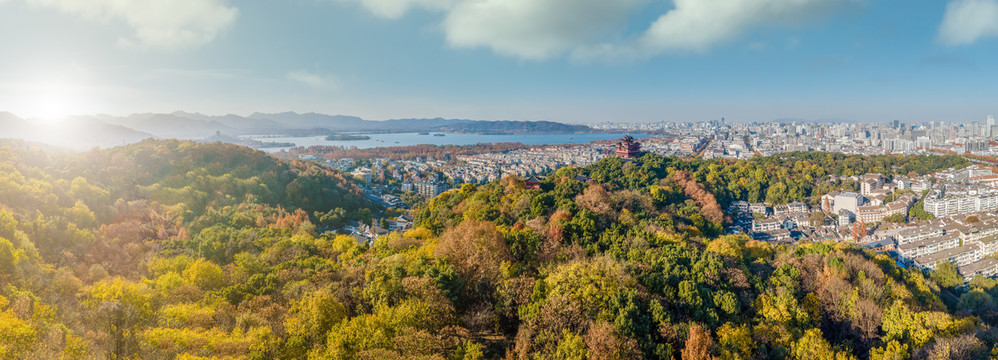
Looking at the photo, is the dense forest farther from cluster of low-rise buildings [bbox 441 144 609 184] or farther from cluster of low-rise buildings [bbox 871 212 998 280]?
cluster of low-rise buildings [bbox 441 144 609 184]

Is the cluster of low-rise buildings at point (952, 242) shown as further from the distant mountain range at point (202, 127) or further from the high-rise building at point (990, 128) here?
the high-rise building at point (990, 128)

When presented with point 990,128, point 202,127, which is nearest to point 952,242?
point 990,128

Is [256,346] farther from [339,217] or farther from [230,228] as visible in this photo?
[339,217]

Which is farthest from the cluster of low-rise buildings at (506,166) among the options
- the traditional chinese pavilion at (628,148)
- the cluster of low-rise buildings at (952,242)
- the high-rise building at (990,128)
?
the high-rise building at (990,128)

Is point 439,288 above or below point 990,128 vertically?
below

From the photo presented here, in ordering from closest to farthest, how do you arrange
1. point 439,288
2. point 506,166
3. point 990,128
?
1. point 439,288
2. point 506,166
3. point 990,128

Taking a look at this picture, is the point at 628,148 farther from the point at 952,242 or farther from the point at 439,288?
the point at 439,288
